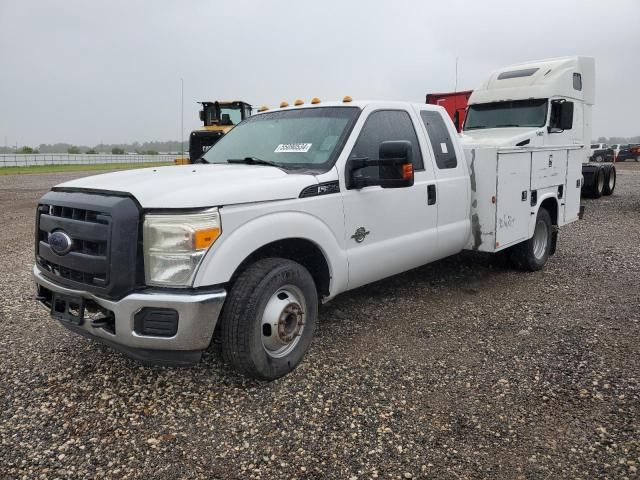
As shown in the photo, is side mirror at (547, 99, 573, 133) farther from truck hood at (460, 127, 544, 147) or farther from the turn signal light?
the turn signal light

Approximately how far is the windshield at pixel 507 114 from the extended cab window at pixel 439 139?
19.1 ft

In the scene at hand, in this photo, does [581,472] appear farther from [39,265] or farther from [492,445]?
[39,265]

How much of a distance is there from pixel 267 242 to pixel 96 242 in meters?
1.02

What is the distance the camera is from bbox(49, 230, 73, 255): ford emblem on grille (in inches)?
126

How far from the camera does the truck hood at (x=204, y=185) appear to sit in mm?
3012

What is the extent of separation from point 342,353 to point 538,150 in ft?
11.4

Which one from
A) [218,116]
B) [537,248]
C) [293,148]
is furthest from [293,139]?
[218,116]

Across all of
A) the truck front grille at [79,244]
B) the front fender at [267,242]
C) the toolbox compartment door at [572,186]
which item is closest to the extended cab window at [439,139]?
the front fender at [267,242]

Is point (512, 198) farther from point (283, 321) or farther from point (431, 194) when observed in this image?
point (283, 321)

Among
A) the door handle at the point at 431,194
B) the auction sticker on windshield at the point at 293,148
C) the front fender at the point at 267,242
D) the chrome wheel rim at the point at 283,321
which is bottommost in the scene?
the chrome wheel rim at the point at 283,321

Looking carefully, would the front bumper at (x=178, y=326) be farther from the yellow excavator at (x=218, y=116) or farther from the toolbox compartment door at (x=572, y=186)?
the yellow excavator at (x=218, y=116)

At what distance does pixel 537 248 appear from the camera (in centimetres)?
643

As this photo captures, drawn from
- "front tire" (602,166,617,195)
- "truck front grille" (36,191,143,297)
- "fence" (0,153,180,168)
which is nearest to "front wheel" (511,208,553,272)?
"truck front grille" (36,191,143,297)

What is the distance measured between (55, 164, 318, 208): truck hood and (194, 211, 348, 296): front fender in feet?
0.52
